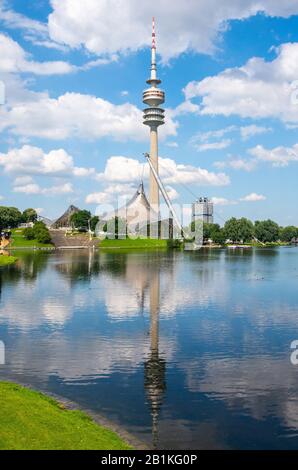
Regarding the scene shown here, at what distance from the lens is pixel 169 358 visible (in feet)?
58.3

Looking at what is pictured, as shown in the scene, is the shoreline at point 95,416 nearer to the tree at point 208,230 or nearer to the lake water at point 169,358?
the lake water at point 169,358

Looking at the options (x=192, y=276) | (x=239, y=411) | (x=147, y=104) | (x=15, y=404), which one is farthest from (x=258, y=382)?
(x=147, y=104)

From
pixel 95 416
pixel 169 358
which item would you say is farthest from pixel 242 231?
pixel 95 416

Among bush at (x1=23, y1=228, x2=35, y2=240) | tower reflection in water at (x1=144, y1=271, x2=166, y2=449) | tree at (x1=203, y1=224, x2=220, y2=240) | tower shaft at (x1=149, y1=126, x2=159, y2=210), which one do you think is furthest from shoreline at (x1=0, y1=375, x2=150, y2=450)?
tower shaft at (x1=149, y1=126, x2=159, y2=210)

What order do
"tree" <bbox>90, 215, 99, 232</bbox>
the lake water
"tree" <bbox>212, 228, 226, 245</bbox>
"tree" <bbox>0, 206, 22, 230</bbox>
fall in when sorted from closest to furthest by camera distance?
the lake water, "tree" <bbox>0, 206, 22, 230</bbox>, "tree" <bbox>90, 215, 99, 232</bbox>, "tree" <bbox>212, 228, 226, 245</bbox>

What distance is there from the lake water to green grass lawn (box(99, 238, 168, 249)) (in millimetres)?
79704

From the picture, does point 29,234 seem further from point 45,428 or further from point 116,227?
point 45,428

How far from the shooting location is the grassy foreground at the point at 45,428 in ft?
31.3

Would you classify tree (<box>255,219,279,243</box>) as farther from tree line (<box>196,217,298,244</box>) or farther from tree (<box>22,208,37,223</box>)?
tree (<box>22,208,37,223</box>)

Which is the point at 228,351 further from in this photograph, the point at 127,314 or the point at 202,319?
the point at 127,314

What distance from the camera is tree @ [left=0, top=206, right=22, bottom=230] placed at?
134125 millimetres

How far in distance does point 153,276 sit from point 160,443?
1390 inches

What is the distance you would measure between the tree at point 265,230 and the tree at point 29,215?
3193 inches

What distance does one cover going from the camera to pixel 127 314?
26.6m
